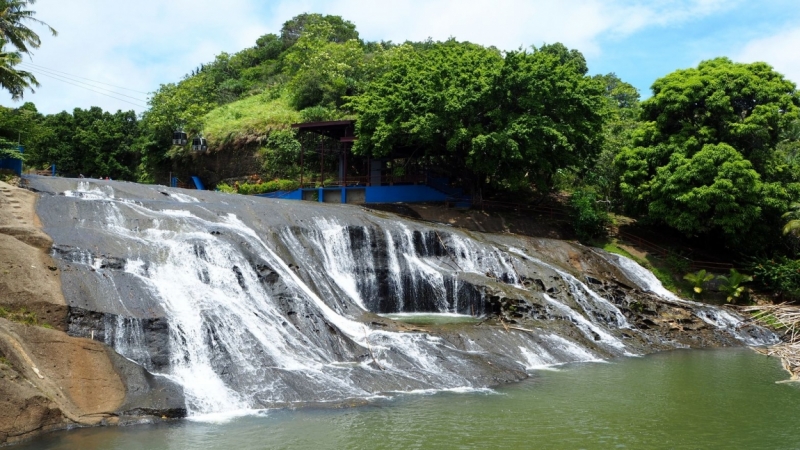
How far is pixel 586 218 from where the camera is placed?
31516mm

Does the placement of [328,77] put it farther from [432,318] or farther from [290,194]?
[432,318]

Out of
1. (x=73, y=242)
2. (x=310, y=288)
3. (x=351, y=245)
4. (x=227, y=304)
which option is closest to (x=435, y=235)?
(x=351, y=245)

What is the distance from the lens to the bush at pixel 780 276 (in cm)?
2708

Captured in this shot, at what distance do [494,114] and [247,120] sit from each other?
21.3 metres

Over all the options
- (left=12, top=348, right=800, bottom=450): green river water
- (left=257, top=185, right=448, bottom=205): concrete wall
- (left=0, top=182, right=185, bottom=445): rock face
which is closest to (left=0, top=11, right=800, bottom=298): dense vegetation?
(left=257, top=185, right=448, bottom=205): concrete wall

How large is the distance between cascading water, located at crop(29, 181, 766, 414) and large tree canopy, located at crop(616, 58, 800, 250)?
16.1 feet

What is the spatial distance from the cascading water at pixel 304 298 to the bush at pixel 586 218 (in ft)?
19.5

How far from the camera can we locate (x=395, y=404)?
12.6 meters

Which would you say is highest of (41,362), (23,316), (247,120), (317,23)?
(317,23)

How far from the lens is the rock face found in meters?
10.3

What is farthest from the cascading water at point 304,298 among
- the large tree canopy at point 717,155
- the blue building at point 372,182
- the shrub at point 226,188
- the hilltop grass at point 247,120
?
the hilltop grass at point 247,120

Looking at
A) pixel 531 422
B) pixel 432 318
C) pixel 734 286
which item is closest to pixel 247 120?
pixel 432 318

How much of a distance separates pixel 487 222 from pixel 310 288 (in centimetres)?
1533

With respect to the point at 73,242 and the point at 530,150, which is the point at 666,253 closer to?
the point at 530,150
